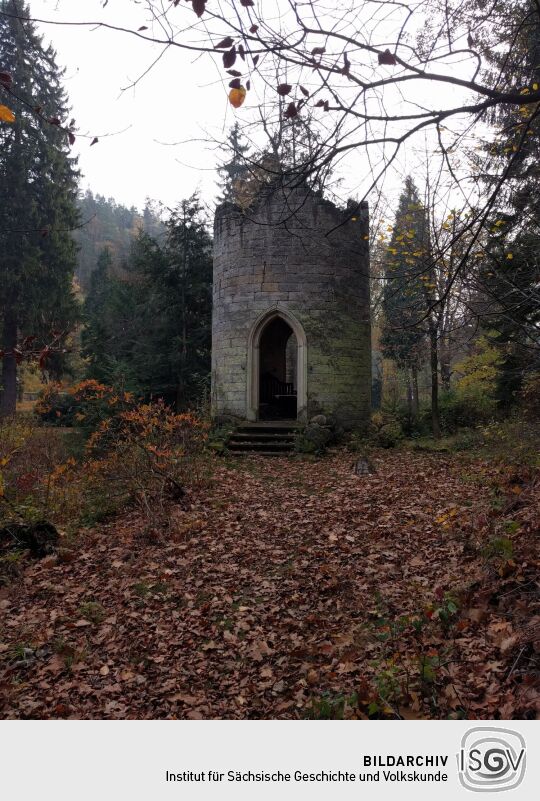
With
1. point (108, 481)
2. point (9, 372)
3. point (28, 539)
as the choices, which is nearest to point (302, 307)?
point (108, 481)

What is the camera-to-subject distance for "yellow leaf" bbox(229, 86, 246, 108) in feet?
7.45

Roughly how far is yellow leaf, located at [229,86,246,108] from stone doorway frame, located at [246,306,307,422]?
862 cm

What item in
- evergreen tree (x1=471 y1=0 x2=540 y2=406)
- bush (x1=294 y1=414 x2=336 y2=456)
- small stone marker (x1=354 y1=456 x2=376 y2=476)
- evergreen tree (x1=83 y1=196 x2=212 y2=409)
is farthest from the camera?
evergreen tree (x1=83 y1=196 x2=212 y2=409)

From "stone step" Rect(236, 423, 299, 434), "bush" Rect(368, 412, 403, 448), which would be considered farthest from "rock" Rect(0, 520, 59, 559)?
"bush" Rect(368, 412, 403, 448)

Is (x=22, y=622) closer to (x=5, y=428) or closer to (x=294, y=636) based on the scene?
(x=294, y=636)

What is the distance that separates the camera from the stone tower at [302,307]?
1092cm

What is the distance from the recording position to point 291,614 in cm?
379

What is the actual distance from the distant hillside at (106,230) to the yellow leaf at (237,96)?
38.3 m

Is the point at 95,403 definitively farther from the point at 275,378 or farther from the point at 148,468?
the point at 148,468

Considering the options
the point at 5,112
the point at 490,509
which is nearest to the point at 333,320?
the point at 490,509

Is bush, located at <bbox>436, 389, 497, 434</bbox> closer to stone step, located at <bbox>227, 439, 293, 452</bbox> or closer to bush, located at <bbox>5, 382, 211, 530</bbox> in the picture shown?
stone step, located at <bbox>227, 439, 293, 452</bbox>

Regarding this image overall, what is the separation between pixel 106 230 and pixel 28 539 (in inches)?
1971
